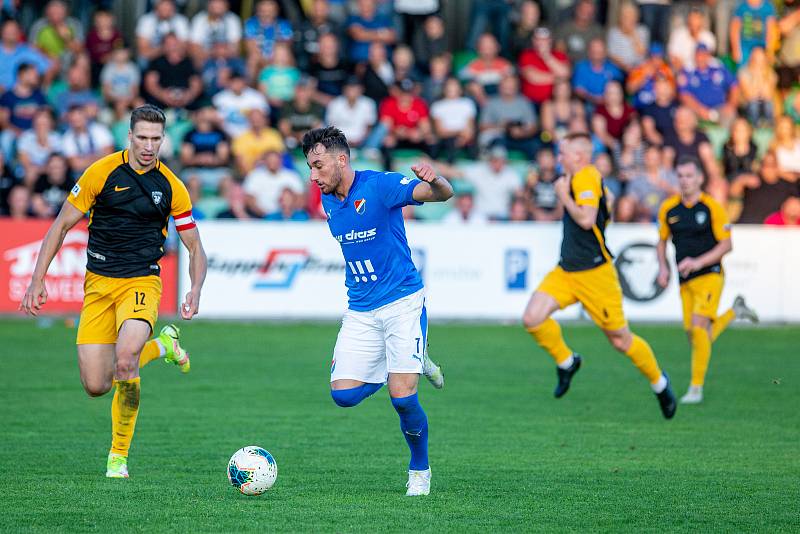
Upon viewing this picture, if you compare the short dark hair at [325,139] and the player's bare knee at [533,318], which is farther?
the player's bare knee at [533,318]

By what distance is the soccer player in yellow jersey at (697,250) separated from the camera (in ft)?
39.9

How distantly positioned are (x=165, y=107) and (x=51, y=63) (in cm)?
219

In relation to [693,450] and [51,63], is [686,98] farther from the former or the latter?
[693,450]

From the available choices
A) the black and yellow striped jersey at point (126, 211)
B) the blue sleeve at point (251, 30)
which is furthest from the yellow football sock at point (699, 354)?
the blue sleeve at point (251, 30)

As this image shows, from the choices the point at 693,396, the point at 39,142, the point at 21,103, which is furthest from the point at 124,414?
the point at 21,103

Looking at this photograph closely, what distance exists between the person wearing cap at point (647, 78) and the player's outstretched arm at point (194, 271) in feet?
48.6

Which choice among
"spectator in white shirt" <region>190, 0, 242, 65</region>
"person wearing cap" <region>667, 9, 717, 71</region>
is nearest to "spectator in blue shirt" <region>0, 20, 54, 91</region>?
"spectator in white shirt" <region>190, 0, 242, 65</region>

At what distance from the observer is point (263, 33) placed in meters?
21.8

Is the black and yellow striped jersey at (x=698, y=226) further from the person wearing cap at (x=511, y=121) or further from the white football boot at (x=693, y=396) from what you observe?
the person wearing cap at (x=511, y=121)

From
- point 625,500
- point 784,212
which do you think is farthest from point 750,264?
point 625,500

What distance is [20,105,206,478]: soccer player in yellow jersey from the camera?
7.95 meters

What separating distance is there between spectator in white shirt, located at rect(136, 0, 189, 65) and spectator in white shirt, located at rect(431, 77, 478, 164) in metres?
4.51

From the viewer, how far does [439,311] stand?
1838 centimetres

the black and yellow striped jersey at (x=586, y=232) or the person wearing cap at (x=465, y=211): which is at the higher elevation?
the black and yellow striped jersey at (x=586, y=232)
